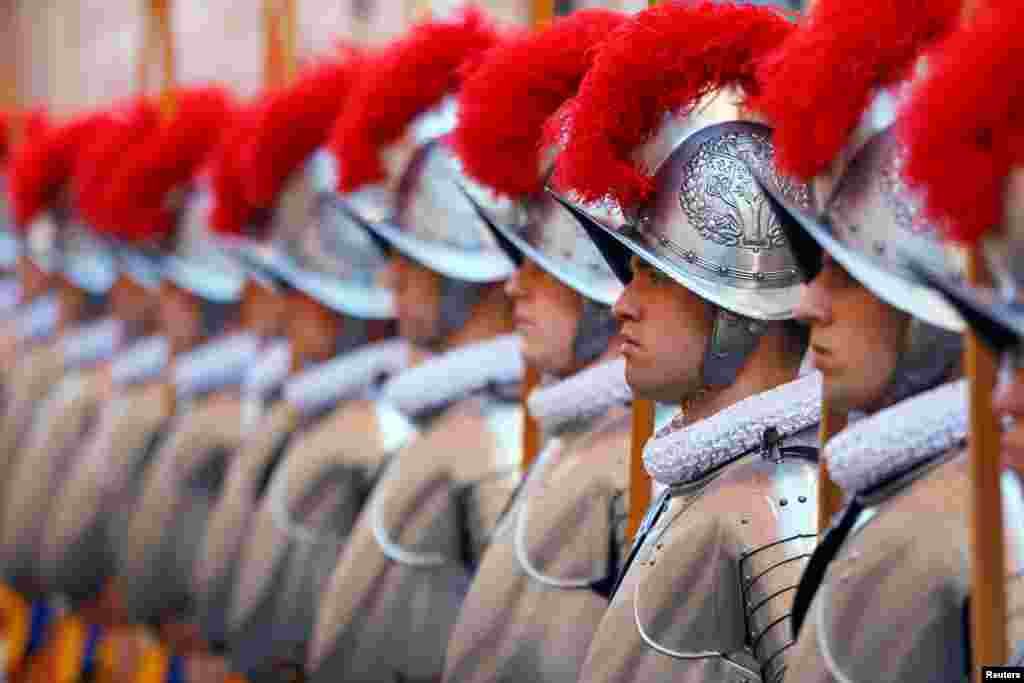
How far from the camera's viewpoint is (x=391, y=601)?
10.1 feet

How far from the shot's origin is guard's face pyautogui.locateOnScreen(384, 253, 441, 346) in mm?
3125

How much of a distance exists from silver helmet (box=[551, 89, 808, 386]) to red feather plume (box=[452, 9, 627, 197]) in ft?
1.05

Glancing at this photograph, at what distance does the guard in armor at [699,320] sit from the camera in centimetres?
201

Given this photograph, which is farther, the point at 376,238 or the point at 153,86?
the point at 153,86

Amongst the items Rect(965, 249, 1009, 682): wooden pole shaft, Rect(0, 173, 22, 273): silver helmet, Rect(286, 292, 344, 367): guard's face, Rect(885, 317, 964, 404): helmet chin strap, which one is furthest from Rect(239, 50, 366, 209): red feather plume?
Rect(0, 173, 22, 273): silver helmet

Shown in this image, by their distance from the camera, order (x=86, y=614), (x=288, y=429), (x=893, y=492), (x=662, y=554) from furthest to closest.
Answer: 1. (x=86, y=614)
2. (x=288, y=429)
3. (x=662, y=554)
4. (x=893, y=492)

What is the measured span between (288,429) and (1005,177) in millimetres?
2803

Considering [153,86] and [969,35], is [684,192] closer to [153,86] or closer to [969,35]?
[969,35]

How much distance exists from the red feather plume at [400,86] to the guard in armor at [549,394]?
0.38 metres

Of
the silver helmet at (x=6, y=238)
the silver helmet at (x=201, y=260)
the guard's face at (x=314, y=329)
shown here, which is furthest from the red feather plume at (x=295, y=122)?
the silver helmet at (x=6, y=238)

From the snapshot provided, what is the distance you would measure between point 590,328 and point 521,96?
0.37 meters

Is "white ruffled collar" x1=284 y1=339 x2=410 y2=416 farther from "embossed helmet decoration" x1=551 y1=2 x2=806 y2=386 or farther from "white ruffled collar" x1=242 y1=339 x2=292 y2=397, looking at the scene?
"embossed helmet decoration" x1=551 y1=2 x2=806 y2=386

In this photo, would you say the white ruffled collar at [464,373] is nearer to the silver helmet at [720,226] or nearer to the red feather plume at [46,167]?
the silver helmet at [720,226]

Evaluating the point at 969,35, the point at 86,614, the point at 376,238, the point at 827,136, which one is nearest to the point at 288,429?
the point at 376,238
